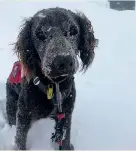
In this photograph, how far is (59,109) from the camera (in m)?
3.68

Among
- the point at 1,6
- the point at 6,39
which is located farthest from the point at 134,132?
the point at 1,6

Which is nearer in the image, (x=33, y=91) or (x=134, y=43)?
(x=33, y=91)

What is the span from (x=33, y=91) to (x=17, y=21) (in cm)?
463

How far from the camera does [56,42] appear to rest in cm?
320

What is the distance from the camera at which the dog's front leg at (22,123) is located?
3.76 metres

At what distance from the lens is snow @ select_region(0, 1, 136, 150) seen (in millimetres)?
4230

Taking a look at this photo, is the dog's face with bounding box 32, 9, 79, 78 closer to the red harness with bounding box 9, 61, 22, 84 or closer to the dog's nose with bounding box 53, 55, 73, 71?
the dog's nose with bounding box 53, 55, 73, 71

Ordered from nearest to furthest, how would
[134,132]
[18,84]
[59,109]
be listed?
[59,109]
[18,84]
[134,132]

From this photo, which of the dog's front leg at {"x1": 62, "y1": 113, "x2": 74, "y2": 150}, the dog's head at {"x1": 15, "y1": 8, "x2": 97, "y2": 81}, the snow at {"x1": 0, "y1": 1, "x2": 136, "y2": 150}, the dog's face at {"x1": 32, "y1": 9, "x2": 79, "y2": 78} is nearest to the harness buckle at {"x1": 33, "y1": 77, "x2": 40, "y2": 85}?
the dog's head at {"x1": 15, "y1": 8, "x2": 97, "y2": 81}

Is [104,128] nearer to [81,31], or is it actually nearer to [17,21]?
Answer: [81,31]

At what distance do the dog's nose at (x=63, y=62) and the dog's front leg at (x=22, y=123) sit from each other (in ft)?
2.84

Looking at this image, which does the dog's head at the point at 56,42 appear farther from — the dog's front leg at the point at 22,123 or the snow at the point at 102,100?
the snow at the point at 102,100

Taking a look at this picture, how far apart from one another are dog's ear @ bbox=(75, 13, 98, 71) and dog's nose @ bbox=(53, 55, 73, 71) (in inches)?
29.6

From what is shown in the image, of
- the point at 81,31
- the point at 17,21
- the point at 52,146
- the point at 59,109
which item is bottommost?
the point at 52,146
